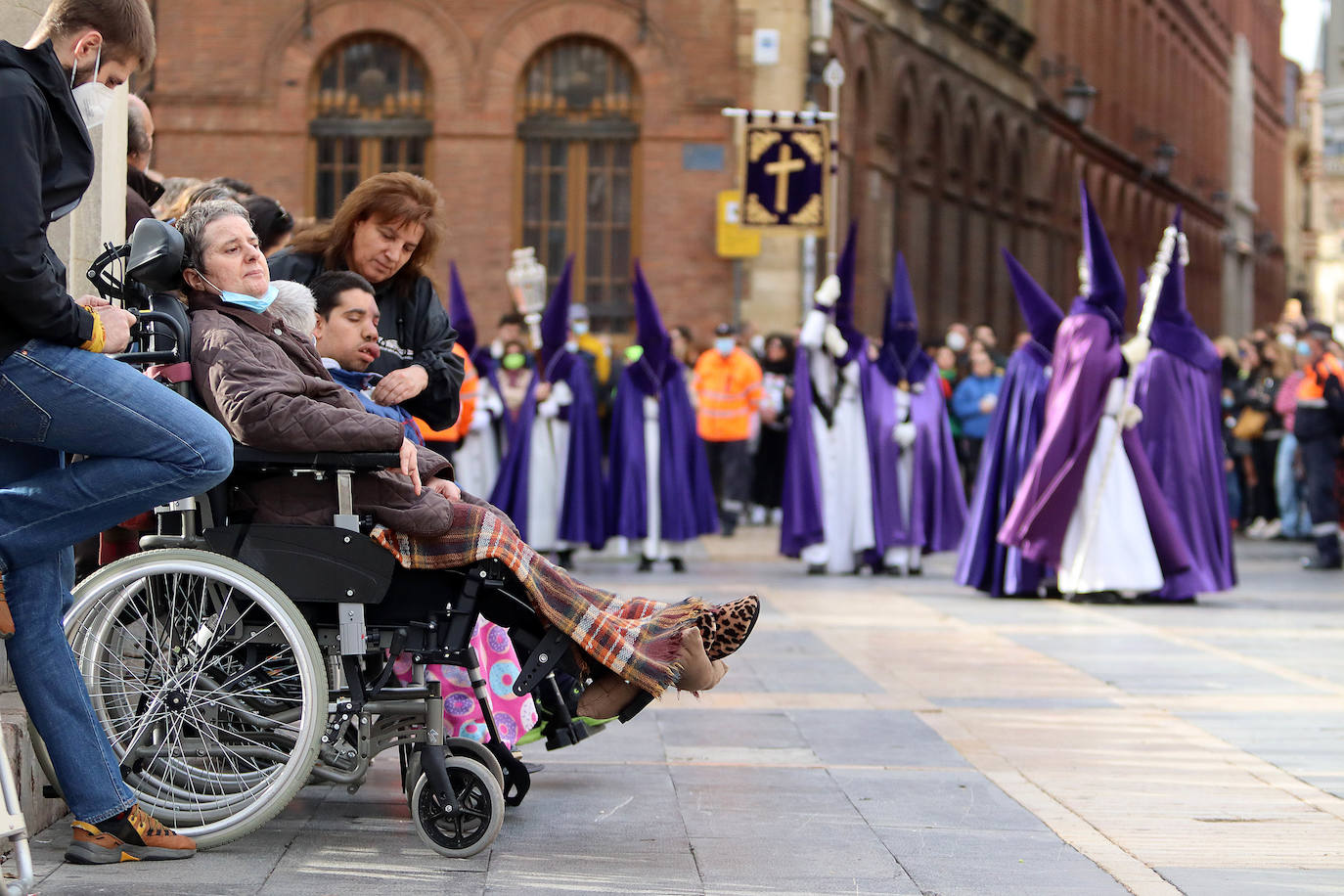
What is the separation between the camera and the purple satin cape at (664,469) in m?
15.5

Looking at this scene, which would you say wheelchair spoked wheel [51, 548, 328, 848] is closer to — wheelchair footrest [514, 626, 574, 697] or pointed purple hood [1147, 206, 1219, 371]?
wheelchair footrest [514, 626, 574, 697]

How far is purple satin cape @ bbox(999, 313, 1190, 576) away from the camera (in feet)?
43.5

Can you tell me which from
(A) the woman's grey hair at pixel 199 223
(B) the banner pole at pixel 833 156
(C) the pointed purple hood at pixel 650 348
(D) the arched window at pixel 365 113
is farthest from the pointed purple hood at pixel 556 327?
(D) the arched window at pixel 365 113

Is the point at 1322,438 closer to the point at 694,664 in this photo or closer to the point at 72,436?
the point at 694,664

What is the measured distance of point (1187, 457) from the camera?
13.7 metres

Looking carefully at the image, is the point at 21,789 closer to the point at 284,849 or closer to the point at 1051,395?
the point at 284,849

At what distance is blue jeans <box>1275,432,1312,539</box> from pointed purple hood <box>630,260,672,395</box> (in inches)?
307

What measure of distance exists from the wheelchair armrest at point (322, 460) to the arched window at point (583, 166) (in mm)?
19679

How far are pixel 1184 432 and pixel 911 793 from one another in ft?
26.6

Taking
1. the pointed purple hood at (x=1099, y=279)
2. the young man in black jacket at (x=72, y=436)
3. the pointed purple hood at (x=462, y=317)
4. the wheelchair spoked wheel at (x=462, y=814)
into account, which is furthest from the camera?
the pointed purple hood at (x=462, y=317)

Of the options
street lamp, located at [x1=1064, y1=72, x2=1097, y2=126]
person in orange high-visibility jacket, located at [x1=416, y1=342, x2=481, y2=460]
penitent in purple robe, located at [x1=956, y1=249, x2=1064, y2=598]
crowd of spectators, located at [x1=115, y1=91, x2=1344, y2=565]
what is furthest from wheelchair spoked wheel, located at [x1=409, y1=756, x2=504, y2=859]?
street lamp, located at [x1=1064, y1=72, x2=1097, y2=126]

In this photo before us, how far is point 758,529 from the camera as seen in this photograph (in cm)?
2131

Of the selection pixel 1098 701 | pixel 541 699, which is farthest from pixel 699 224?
pixel 541 699

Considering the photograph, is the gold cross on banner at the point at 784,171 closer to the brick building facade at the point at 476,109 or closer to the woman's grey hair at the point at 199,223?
the brick building facade at the point at 476,109
